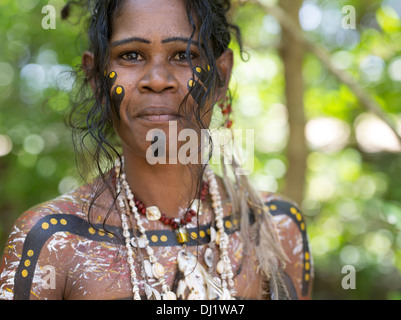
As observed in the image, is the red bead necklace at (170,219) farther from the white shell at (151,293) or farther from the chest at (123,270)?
the white shell at (151,293)

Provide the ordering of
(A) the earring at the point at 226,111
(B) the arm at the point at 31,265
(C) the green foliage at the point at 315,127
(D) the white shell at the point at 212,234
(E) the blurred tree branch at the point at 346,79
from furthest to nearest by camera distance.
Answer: (C) the green foliage at the point at 315,127 → (E) the blurred tree branch at the point at 346,79 → (A) the earring at the point at 226,111 → (D) the white shell at the point at 212,234 → (B) the arm at the point at 31,265

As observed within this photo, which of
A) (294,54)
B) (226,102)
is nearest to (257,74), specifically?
(294,54)

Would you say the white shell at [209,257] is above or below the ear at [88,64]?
below

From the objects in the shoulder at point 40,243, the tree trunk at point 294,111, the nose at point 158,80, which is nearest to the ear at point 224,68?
the nose at point 158,80

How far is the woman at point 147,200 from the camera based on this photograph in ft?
5.78

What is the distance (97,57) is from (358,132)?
4047 mm

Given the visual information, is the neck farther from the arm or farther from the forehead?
the forehead

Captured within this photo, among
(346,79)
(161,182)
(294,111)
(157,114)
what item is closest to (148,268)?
(161,182)

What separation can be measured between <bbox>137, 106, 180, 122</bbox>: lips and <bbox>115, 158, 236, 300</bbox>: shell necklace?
32 cm

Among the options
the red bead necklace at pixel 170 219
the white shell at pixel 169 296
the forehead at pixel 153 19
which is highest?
the forehead at pixel 153 19

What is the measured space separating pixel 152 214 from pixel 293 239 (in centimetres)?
69

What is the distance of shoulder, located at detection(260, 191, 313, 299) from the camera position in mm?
2215

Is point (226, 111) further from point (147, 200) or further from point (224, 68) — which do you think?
point (147, 200)

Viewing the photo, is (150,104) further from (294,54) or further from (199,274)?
(294,54)
